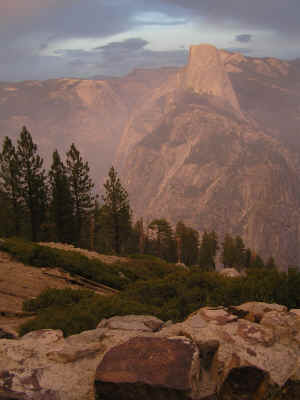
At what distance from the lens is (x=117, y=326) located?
23.9ft

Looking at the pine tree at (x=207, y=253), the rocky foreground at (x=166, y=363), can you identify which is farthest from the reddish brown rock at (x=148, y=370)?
the pine tree at (x=207, y=253)

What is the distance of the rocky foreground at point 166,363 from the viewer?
4.48 m

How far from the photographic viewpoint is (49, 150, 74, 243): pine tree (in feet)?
143

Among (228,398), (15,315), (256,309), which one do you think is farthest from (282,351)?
(15,315)

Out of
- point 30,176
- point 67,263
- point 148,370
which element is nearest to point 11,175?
point 30,176

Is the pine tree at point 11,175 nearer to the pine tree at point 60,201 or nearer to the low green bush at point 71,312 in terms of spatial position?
the pine tree at point 60,201

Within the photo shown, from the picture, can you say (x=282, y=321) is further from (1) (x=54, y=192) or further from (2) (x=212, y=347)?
(1) (x=54, y=192)

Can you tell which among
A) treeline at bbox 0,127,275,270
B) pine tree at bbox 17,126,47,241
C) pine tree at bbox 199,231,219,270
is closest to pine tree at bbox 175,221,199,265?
pine tree at bbox 199,231,219,270

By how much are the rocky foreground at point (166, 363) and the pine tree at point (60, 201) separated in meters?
38.0

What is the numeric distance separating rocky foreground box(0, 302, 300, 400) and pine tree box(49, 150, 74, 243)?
125 ft

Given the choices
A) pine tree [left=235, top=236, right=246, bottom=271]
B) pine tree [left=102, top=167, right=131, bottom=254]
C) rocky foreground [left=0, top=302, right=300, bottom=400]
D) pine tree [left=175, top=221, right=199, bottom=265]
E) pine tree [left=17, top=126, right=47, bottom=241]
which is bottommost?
pine tree [left=235, top=236, right=246, bottom=271]

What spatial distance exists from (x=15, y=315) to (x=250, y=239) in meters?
192

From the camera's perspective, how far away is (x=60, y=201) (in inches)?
1710

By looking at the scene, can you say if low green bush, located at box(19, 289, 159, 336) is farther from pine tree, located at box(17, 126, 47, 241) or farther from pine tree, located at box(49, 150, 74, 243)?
pine tree, located at box(49, 150, 74, 243)
